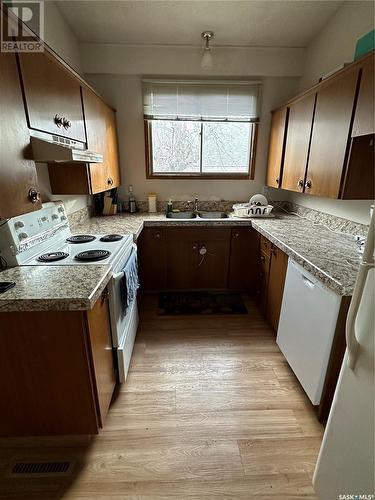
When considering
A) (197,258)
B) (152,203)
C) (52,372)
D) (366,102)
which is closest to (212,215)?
(197,258)

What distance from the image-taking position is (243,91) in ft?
9.30

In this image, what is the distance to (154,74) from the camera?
107 inches

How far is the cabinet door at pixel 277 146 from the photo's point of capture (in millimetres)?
2588

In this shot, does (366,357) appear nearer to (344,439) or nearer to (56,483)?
(344,439)

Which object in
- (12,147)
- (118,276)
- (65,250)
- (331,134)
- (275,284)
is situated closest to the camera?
(12,147)

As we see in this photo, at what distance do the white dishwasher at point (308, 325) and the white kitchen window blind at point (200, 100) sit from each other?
6.81ft

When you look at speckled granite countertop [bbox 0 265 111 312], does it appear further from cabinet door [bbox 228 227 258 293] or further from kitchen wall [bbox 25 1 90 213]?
cabinet door [bbox 228 227 258 293]

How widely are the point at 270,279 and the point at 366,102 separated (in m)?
1.42

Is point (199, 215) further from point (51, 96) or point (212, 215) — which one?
point (51, 96)

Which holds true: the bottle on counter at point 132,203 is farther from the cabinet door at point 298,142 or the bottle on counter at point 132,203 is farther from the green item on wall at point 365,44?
the green item on wall at point 365,44

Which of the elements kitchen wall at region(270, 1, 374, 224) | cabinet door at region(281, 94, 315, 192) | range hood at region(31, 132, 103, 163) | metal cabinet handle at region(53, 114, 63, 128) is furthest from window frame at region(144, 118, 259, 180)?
range hood at region(31, 132, 103, 163)

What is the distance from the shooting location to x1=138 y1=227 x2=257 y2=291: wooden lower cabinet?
2.70 m

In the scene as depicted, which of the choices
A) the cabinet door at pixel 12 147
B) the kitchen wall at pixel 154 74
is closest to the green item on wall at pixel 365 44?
the kitchen wall at pixel 154 74

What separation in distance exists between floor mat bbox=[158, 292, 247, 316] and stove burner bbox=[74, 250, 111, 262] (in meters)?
1.24
